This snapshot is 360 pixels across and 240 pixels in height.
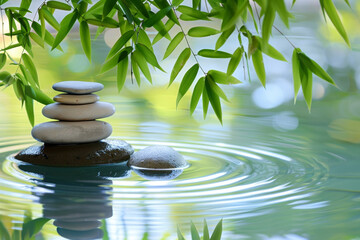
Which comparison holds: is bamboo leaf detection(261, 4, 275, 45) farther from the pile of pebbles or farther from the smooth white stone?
the smooth white stone

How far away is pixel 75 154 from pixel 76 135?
102 millimetres

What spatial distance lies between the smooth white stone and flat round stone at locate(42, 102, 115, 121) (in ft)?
0.09

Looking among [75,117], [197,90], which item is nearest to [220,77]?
[197,90]

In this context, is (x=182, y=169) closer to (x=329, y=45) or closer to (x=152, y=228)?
(x=152, y=228)

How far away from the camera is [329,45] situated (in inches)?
202

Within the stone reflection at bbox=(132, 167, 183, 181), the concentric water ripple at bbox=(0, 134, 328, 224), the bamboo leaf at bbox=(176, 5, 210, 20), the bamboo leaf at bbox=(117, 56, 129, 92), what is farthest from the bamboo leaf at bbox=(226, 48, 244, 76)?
the stone reflection at bbox=(132, 167, 183, 181)

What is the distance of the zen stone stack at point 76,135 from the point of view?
246 cm

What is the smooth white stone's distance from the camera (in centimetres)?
252

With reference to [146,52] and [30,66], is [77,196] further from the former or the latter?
[146,52]

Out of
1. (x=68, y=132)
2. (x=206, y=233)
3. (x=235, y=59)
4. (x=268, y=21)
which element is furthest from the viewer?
(x=68, y=132)

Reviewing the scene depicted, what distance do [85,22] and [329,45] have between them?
396cm

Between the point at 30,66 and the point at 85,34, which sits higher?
the point at 85,34

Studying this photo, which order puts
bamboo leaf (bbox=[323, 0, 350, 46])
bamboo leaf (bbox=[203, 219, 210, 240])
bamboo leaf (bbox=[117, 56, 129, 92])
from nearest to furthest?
bamboo leaf (bbox=[323, 0, 350, 46]) → bamboo leaf (bbox=[117, 56, 129, 92]) → bamboo leaf (bbox=[203, 219, 210, 240])

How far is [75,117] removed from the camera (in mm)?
2588
